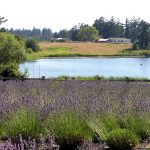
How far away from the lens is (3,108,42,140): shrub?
7.01 meters

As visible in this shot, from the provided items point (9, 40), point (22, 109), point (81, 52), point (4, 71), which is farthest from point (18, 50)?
point (81, 52)

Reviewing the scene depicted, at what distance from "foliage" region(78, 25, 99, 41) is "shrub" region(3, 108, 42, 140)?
506 feet

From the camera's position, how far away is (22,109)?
24.1 ft

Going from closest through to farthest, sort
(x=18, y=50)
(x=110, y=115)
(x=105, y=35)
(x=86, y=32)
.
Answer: (x=110, y=115), (x=18, y=50), (x=86, y=32), (x=105, y=35)

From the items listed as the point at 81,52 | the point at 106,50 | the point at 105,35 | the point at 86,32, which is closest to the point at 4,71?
the point at 81,52

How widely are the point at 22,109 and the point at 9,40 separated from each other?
31.1 meters

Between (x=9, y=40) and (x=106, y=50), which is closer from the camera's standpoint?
(x=9, y=40)

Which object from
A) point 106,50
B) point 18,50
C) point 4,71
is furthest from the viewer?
point 106,50

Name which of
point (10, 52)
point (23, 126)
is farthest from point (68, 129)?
point (10, 52)

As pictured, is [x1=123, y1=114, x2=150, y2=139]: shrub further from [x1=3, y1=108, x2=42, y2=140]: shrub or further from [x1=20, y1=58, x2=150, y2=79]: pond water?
[x1=20, y1=58, x2=150, y2=79]: pond water

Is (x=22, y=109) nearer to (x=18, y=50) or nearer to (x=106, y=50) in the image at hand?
(x=18, y=50)

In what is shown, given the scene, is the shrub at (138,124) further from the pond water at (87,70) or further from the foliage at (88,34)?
the foliage at (88,34)

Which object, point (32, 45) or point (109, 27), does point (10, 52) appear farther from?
point (109, 27)

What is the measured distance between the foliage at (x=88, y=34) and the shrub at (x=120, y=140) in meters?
155
